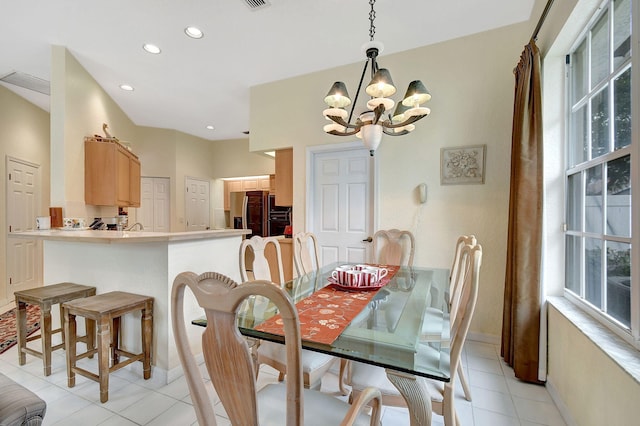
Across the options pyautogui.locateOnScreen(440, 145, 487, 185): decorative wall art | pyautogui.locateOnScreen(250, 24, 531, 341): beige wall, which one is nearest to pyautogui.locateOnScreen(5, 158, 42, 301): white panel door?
pyautogui.locateOnScreen(250, 24, 531, 341): beige wall

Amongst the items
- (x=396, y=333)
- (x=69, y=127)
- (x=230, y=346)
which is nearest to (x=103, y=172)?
(x=69, y=127)

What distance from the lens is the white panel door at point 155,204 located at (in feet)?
18.8

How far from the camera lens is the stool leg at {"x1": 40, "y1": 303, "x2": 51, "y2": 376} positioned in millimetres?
2064

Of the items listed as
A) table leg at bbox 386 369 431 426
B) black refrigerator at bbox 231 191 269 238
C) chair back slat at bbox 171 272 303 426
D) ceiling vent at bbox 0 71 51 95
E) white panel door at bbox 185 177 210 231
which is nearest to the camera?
chair back slat at bbox 171 272 303 426

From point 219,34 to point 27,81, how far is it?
119 inches

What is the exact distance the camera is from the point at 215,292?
754mm

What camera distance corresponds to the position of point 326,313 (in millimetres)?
1349

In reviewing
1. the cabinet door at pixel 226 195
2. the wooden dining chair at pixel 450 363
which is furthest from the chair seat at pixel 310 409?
the cabinet door at pixel 226 195

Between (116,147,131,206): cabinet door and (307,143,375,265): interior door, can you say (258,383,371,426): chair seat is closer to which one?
(307,143,375,265): interior door

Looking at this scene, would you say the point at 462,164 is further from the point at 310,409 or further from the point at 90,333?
the point at 90,333

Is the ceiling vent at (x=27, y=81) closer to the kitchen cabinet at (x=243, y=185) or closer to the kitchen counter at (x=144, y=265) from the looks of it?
the kitchen counter at (x=144, y=265)

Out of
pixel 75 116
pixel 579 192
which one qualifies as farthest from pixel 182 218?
pixel 579 192

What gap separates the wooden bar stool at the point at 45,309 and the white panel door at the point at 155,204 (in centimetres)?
363

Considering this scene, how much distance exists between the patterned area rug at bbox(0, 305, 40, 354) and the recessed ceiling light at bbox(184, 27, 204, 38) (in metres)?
3.34
